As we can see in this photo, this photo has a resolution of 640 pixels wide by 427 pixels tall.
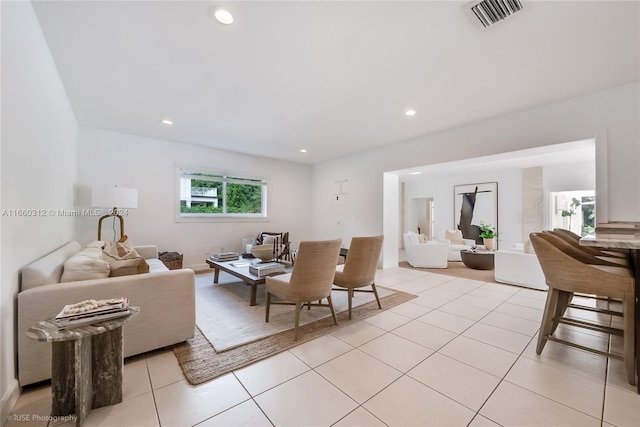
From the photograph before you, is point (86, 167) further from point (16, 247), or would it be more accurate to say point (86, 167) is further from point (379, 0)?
point (379, 0)

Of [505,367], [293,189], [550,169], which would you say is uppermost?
[550,169]

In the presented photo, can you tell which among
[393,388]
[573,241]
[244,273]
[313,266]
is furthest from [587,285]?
[244,273]

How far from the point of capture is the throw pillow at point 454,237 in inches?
272

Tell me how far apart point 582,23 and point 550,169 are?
227 inches

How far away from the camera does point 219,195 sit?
5.64 m

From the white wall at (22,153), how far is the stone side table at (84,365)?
28 centimetres

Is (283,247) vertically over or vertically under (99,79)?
under

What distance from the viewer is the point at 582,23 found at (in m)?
1.90

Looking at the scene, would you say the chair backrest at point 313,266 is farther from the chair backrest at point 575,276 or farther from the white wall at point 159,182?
the white wall at point 159,182

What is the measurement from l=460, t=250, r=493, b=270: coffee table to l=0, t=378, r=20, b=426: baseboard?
633cm

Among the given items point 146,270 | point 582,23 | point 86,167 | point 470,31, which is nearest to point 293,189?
point 86,167

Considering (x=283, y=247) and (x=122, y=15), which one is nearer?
(x=122, y=15)

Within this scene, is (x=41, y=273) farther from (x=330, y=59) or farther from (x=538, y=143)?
(x=538, y=143)

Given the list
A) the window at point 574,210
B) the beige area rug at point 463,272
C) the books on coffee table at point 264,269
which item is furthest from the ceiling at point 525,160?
the books on coffee table at point 264,269
